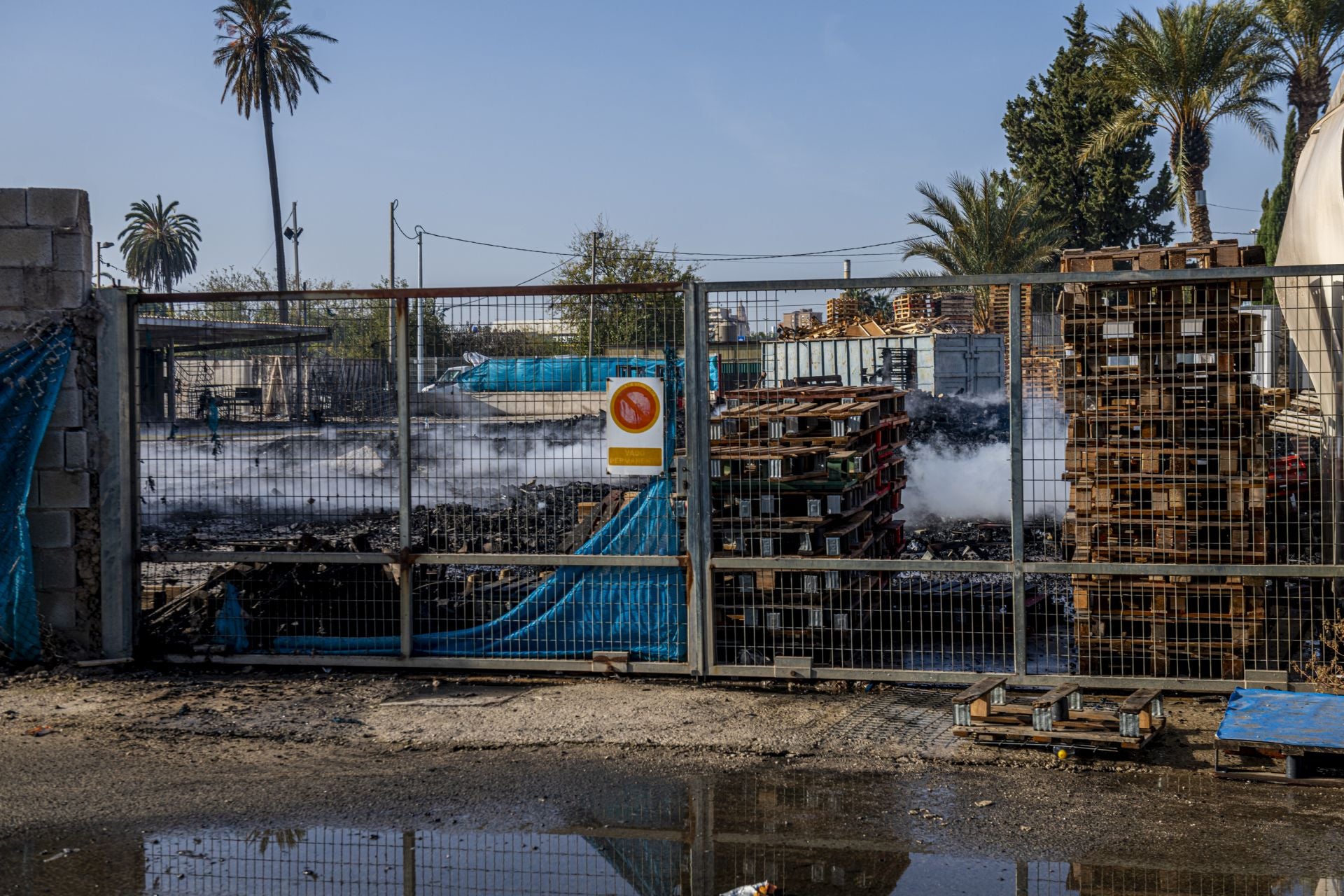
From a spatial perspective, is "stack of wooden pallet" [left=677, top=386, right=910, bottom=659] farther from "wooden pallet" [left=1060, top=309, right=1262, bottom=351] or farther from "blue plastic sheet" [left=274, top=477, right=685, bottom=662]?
"wooden pallet" [left=1060, top=309, right=1262, bottom=351]

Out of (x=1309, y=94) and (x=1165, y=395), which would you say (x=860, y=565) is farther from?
(x=1309, y=94)

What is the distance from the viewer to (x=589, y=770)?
620 centimetres

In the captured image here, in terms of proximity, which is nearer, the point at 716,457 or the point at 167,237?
the point at 716,457

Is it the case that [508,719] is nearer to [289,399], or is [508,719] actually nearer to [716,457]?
[716,457]

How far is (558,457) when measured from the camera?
775cm

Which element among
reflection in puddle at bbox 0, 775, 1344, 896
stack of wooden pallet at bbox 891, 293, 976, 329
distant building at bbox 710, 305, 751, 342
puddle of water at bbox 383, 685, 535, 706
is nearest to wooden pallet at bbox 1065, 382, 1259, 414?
distant building at bbox 710, 305, 751, 342

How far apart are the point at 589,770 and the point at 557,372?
9.08 feet

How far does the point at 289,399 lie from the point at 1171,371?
18.9ft

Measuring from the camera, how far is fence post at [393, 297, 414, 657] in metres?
7.93

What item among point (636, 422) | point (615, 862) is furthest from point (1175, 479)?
point (615, 862)

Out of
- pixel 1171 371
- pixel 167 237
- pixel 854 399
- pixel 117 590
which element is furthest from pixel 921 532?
pixel 167 237

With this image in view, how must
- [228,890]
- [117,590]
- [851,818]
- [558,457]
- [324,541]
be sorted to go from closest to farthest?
[228,890]
[851,818]
[558,457]
[117,590]
[324,541]

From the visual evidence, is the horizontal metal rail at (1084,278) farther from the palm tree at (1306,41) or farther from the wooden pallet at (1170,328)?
the palm tree at (1306,41)

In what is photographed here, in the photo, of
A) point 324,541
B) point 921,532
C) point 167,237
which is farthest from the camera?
point 167,237
